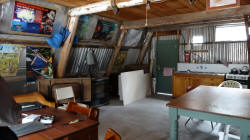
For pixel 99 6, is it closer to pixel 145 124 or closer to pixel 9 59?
pixel 9 59

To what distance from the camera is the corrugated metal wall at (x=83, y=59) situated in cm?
509

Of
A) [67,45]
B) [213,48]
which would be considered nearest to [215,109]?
[67,45]

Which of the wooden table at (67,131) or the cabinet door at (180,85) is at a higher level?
the wooden table at (67,131)

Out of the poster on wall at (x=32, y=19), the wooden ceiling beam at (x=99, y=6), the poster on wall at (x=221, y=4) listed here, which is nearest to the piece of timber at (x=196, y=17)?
the poster on wall at (x=221, y=4)

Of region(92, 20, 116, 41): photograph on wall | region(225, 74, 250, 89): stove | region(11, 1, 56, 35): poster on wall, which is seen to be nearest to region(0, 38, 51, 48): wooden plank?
region(11, 1, 56, 35): poster on wall

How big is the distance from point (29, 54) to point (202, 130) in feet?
13.4

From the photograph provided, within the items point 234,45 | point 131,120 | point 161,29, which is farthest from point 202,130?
point 161,29

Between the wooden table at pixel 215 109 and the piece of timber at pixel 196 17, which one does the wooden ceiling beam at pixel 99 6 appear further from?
the piece of timber at pixel 196 17

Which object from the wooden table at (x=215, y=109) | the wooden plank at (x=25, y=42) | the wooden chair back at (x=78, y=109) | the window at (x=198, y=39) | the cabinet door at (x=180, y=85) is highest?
the window at (x=198, y=39)

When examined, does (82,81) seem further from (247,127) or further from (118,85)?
(247,127)

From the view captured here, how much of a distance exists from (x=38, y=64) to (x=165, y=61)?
15.0 ft

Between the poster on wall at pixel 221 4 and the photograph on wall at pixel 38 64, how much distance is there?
3.59 meters

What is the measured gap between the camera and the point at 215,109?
2.27 meters

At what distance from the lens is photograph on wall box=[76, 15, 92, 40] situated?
4.48m
